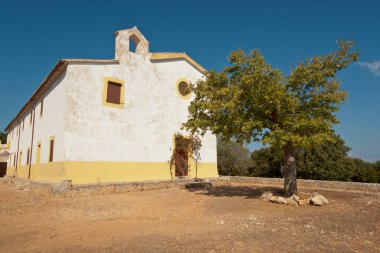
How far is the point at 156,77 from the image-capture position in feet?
58.8

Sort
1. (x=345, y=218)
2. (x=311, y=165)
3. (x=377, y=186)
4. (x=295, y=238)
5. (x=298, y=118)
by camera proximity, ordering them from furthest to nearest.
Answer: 1. (x=311, y=165)
2. (x=377, y=186)
3. (x=298, y=118)
4. (x=345, y=218)
5. (x=295, y=238)

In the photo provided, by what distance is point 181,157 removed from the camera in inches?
738

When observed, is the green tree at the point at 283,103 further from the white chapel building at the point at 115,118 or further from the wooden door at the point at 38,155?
the wooden door at the point at 38,155

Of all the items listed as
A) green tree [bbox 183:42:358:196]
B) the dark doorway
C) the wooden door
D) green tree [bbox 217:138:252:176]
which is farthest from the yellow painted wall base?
green tree [bbox 217:138:252:176]

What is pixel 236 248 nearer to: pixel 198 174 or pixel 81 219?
pixel 81 219

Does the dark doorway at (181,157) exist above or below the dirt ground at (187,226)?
above

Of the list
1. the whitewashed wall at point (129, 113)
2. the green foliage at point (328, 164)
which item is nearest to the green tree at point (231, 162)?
the green foliage at point (328, 164)

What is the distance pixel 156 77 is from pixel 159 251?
1421cm

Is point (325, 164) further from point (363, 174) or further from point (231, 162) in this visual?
point (231, 162)

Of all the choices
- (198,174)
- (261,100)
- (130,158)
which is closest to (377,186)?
(261,100)

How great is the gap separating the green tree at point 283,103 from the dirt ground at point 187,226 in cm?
257

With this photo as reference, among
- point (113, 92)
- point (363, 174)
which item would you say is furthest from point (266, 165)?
point (113, 92)

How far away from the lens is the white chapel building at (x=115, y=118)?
14.0 meters

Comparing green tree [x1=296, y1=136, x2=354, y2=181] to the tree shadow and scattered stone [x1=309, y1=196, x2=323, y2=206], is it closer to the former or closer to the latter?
the tree shadow
